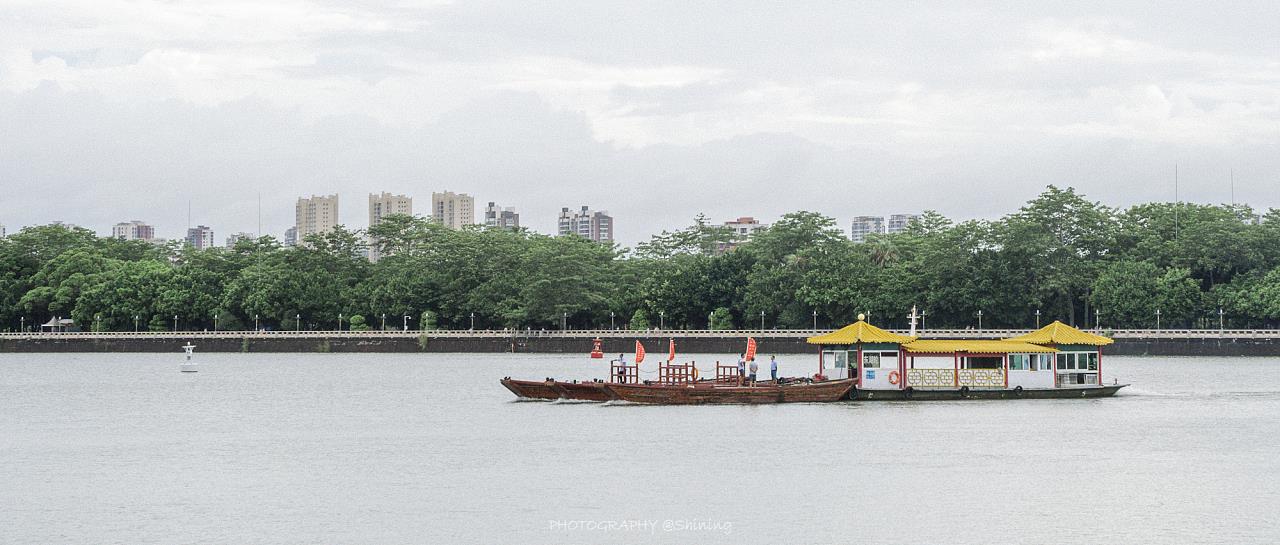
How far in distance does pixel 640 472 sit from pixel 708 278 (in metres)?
107

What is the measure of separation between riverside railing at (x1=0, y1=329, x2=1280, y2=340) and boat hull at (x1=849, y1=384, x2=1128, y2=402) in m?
60.4

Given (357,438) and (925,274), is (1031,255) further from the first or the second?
(357,438)

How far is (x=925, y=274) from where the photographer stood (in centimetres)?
13975

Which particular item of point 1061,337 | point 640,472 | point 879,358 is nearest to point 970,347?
point 1061,337

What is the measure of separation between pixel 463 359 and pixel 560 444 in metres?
87.3

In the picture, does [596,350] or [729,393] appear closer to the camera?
[729,393]

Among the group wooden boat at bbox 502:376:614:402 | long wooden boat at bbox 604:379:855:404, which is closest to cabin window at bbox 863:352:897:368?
long wooden boat at bbox 604:379:855:404

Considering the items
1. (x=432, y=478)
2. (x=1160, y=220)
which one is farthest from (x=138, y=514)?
(x=1160, y=220)

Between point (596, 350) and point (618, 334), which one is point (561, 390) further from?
point (618, 334)

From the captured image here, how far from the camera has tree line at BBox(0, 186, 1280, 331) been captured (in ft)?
439

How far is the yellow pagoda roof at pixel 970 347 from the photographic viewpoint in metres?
62.7

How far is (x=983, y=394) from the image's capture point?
64312mm

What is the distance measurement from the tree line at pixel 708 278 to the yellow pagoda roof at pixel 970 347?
69.1m

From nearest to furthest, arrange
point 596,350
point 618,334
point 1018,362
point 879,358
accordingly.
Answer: point 879,358
point 1018,362
point 596,350
point 618,334
